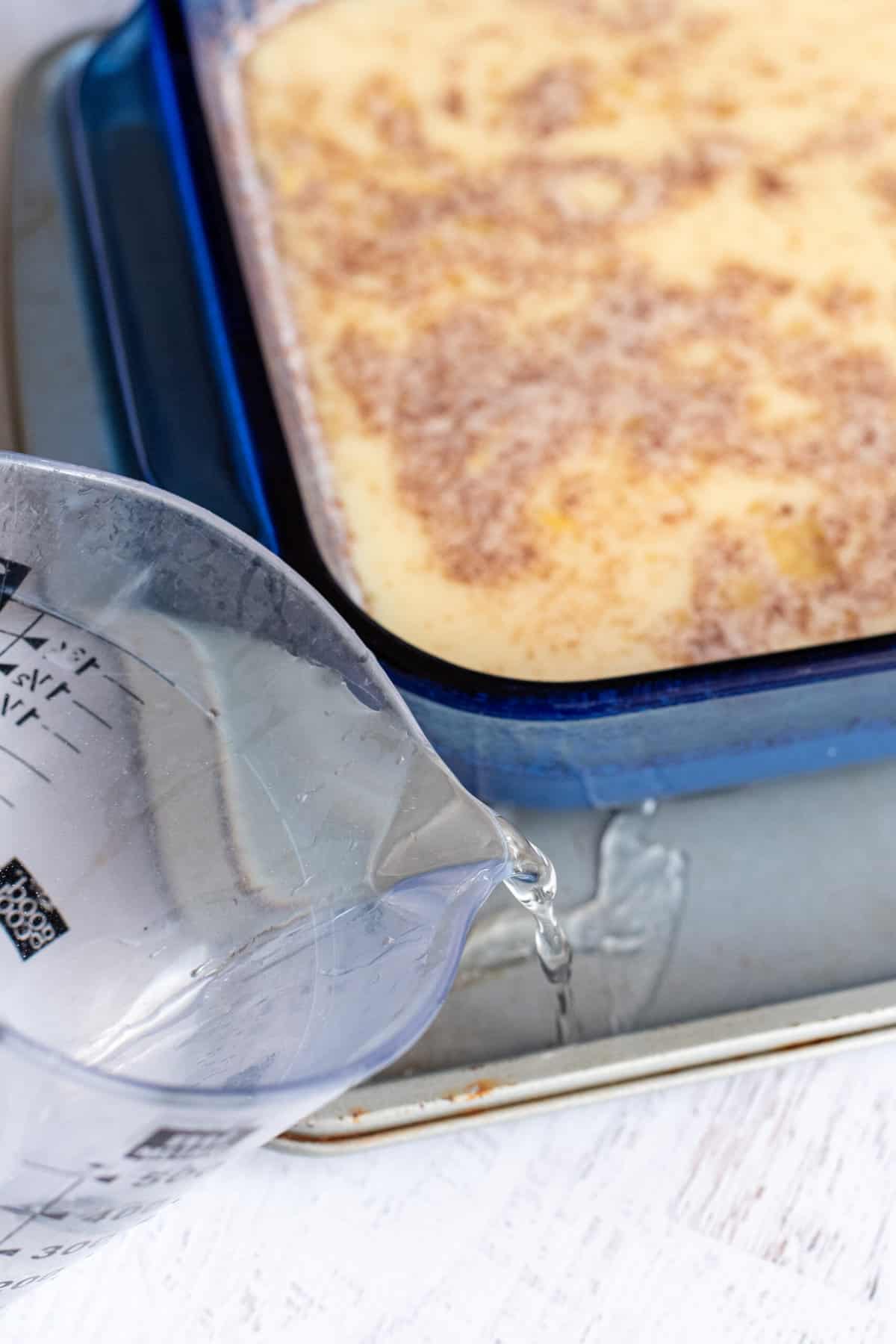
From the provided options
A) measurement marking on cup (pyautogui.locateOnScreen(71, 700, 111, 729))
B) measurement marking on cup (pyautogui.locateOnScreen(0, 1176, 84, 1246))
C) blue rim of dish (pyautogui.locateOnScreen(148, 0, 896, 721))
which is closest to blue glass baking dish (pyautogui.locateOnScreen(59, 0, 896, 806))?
blue rim of dish (pyautogui.locateOnScreen(148, 0, 896, 721))

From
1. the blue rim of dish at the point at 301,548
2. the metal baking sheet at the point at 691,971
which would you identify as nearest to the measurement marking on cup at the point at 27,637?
the blue rim of dish at the point at 301,548

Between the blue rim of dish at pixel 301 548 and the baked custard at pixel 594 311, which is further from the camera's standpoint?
the baked custard at pixel 594 311

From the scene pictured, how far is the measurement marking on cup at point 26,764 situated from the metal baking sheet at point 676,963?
0.19 m

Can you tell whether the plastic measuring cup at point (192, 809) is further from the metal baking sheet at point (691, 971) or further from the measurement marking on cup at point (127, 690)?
the metal baking sheet at point (691, 971)

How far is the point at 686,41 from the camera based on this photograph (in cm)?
96

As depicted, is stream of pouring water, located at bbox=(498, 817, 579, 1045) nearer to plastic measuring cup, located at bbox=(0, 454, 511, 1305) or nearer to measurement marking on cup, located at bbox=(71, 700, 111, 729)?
plastic measuring cup, located at bbox=(0, 454, 511, 1305)

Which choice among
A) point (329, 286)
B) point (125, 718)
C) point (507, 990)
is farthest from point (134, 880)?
point (329, 286)

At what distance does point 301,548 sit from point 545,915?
202mm

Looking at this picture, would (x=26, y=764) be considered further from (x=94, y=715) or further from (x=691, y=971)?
(x=691, y=971)

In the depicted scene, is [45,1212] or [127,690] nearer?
[45,1212]

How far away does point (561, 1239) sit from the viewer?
0.59m

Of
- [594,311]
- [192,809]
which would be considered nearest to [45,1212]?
[192,809]

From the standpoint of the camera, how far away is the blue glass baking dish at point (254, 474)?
22.7 inches

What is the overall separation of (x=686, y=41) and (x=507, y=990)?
684 millimetres
